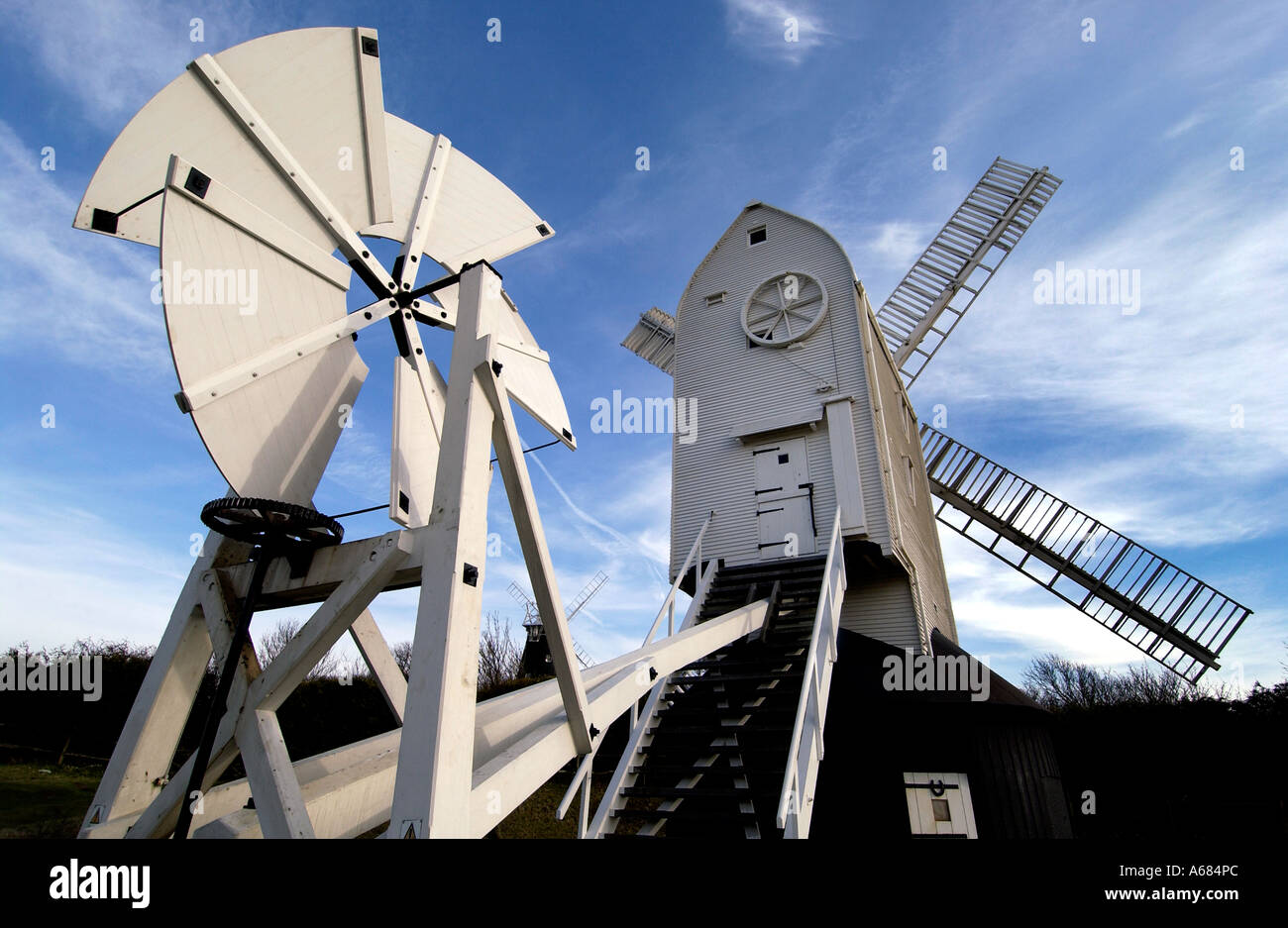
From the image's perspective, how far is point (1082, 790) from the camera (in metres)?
17.4

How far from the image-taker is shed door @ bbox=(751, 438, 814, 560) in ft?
37.4

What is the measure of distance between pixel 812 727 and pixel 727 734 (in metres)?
1.16

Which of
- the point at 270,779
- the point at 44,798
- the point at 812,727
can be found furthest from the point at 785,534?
the point at 44,798

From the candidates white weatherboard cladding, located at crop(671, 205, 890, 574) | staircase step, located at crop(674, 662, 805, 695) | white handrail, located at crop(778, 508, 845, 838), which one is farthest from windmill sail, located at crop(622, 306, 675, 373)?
staircase step, located at crop(674, 662, 805, 695)

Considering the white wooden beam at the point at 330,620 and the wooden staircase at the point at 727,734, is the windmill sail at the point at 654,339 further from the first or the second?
the white wooden beam at the point at 330,620

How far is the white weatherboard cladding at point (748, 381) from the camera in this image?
1171 cm

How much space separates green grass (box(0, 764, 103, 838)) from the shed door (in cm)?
1251

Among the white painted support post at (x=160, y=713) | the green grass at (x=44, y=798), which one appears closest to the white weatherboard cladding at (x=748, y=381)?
the white painted support post at (x=160, y=713)

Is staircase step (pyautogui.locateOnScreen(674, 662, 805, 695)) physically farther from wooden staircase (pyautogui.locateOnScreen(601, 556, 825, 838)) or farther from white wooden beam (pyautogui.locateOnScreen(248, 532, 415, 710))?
white wooden beam (pyautogui.locateOnScreen(248, 532, 415, 710))

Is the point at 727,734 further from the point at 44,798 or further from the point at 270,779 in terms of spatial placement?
the point at 44,798

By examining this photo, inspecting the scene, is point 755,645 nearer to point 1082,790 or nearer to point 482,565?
point 482,565

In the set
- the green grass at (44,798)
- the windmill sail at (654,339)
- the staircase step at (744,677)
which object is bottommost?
the green grass at (44,798)

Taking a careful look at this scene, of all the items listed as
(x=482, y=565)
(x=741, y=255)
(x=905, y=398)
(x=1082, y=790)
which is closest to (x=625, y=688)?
(x=482, y=565)

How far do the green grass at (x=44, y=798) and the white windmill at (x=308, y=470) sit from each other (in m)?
10.5
